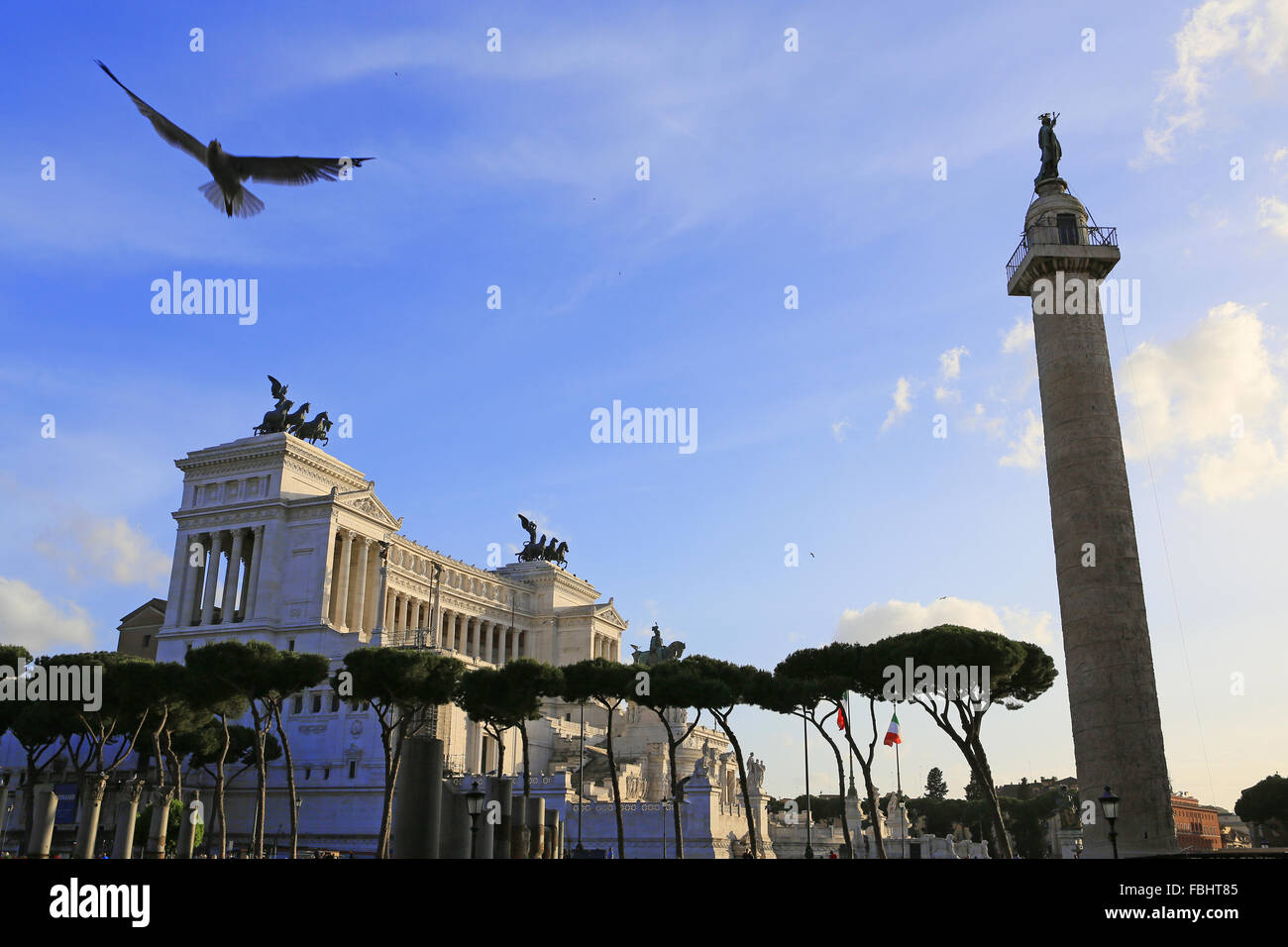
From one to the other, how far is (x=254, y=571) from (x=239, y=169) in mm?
76047

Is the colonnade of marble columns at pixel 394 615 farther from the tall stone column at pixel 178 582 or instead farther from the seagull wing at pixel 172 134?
the seagull wing at pixel 172 134

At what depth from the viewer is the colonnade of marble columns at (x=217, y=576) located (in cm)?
8694

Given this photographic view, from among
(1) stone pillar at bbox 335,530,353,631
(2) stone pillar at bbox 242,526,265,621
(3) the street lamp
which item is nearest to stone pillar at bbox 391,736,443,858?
(3) the street lamp

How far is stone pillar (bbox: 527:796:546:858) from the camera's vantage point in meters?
39.0

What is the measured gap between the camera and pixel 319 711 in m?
71.2

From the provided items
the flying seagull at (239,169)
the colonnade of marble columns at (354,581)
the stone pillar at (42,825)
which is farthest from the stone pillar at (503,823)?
the colonnade of marble columns at (354,581)

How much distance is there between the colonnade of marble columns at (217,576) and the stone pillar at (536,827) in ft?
168

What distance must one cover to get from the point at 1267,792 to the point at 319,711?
9015 cm

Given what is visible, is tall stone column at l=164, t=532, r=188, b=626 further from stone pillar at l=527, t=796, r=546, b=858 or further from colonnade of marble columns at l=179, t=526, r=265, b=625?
stone pillar at l=527, t=796, r=546, b=858

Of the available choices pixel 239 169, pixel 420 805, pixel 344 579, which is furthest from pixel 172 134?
pixel 344 579

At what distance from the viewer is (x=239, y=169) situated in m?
17.2

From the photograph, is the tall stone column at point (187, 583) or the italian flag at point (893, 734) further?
the tall stone column at point (187, 583)
